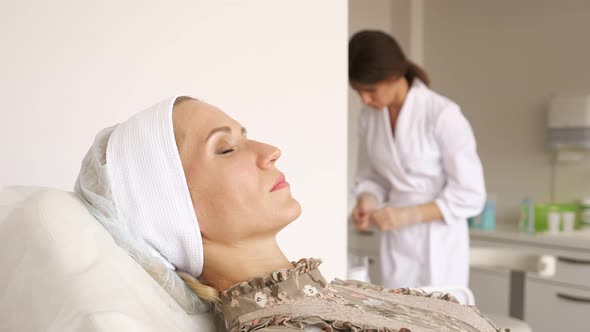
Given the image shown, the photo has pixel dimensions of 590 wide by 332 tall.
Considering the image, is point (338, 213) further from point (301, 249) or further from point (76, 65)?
point (76, 65)

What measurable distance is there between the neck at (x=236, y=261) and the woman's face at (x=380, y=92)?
1.34m

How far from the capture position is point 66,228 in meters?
0.89

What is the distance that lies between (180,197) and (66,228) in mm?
176

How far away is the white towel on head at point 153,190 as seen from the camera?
1.00 meters

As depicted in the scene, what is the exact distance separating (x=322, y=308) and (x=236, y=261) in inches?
6.6

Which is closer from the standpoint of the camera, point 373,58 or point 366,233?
point 373,58

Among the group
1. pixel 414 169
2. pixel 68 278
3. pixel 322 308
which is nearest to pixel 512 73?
pixel 414 169

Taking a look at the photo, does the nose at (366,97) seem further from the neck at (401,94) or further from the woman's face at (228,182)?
the woman's face at (228,182)

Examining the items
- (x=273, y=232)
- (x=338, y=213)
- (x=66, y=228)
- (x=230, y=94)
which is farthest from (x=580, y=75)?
(x=66, y=228)

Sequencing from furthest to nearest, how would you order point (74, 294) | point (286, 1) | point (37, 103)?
point (286, 1) → point (37, 103) → point (74, 294)

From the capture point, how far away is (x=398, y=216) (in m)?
2.35

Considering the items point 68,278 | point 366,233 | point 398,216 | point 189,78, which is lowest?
point 366,233

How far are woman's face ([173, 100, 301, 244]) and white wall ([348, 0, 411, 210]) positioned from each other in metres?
2.69

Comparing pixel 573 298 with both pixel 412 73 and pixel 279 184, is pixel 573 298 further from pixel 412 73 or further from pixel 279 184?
pixel 279 184
